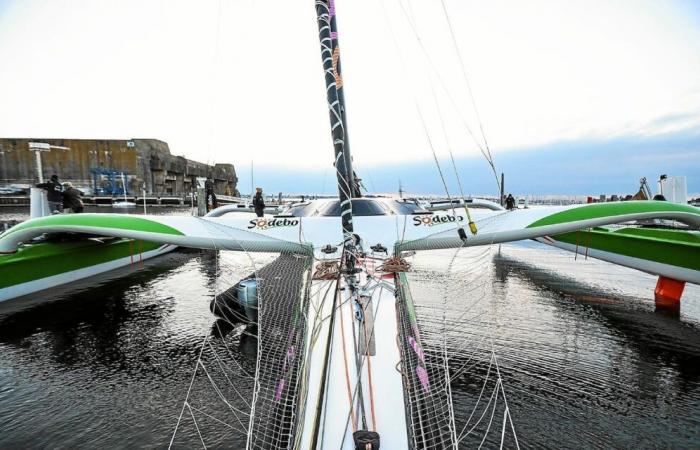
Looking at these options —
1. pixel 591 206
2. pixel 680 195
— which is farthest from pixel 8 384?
pixel 680 195

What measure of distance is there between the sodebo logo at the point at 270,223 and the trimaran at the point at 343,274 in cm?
3

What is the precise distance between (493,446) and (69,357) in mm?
3837

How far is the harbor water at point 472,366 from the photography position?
7.61 feet

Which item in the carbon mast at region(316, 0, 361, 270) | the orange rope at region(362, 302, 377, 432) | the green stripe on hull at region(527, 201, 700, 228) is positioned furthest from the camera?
the green stripe on hull at region(527, 201, 700, 228)

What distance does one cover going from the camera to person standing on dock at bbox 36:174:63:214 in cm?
640

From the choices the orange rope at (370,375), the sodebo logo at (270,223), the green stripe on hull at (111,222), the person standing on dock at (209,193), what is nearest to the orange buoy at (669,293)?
the orange rope at (370,375)

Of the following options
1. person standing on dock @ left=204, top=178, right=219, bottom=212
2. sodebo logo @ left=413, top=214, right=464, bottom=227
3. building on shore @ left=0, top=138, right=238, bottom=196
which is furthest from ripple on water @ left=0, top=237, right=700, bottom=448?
building on shore @ left=0, top=138, right=238, bottom=196

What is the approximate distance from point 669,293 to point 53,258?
9172 millimetres

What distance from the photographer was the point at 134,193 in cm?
3578

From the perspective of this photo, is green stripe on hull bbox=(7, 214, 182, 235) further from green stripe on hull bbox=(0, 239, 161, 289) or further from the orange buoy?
the orange buoy

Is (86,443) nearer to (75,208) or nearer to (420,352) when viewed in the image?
(420,352)

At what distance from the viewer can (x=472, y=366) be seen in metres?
3.18

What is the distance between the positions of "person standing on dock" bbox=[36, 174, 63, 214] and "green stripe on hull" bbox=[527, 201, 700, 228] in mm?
8066

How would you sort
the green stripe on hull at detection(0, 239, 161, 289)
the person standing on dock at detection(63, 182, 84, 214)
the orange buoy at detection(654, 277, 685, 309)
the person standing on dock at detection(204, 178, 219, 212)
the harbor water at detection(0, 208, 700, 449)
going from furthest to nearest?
1. the person standing on dock at detection(204, 178, 219, 212)
2. the person standing on dock at detection(63, 182, 84, 214)
3. the green stripe on hull at detection(0, 239, 161, 289)
4. the orange buoy at detection(654, 277, 685, 309)
5. the harbor water at detection(0, 208, 700, 449)
